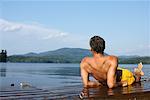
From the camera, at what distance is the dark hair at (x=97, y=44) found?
7137 millimetres

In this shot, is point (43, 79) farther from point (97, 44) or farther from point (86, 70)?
point (97, 44)

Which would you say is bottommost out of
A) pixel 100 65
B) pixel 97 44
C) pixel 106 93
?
pixel 106 93

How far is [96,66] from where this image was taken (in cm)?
750

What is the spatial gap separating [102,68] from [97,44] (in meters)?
0.69

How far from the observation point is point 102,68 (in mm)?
7426

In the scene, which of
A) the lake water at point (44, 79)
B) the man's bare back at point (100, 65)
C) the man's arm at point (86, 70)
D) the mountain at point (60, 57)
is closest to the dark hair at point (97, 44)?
the man's bare back at point (100, 65)

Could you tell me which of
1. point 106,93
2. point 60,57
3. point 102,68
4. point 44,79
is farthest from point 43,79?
point 60,57

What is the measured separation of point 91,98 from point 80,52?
114 metres

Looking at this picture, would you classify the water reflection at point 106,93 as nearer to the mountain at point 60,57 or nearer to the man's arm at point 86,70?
the man's arm at point 86,70

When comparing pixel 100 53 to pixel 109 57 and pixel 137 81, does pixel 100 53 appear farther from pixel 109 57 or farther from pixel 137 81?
pixel 137 81

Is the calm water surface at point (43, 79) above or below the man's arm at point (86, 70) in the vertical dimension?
below

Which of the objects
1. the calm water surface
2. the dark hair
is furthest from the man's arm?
the calm water surface

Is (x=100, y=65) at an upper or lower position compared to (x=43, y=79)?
upper

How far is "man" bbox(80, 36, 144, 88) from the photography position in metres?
7.19
